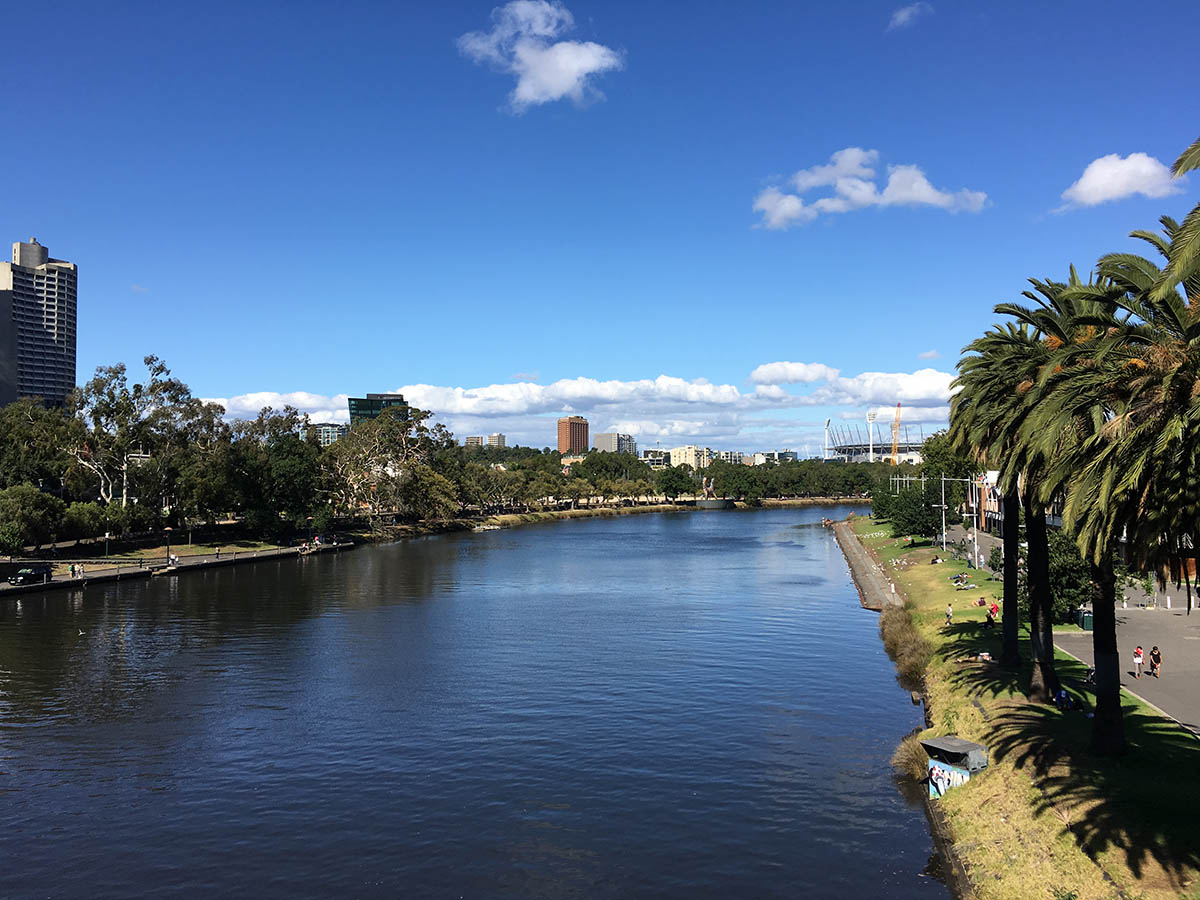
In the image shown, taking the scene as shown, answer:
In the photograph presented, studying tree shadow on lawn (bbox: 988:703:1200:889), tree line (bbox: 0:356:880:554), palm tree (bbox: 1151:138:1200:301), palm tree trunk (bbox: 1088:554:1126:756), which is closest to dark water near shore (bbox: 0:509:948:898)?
tree shadow on lawn (bbox: 988:703:1200:889)

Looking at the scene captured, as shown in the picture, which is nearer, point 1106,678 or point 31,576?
point 1106,678

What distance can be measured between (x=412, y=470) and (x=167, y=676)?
382 feet

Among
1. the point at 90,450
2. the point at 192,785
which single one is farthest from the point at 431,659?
the point at 90,450

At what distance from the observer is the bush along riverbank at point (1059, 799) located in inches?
820

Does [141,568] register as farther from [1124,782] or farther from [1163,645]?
[1124,782]

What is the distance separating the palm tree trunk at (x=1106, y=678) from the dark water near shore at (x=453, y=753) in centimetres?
629

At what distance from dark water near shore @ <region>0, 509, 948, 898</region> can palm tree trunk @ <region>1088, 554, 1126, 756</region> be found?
6294 millimetres

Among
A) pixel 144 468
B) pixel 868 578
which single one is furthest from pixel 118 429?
pixel 868 578

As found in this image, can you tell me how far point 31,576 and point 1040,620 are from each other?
85.5m

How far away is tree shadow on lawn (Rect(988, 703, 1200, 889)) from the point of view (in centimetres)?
2112

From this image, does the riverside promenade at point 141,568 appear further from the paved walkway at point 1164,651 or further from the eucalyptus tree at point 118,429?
the paved walkway at point 1164,651

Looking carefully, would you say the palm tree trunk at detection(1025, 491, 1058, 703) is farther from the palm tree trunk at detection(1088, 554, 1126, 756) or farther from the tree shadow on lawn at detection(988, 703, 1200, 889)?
the palm tree trunk at detection(1088, 554, 1126, 756)

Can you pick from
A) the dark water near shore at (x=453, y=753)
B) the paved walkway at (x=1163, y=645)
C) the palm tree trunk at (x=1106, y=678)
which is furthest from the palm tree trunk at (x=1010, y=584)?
the palm tree trunk at (x=1106, y=678)

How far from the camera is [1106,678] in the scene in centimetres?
2617
